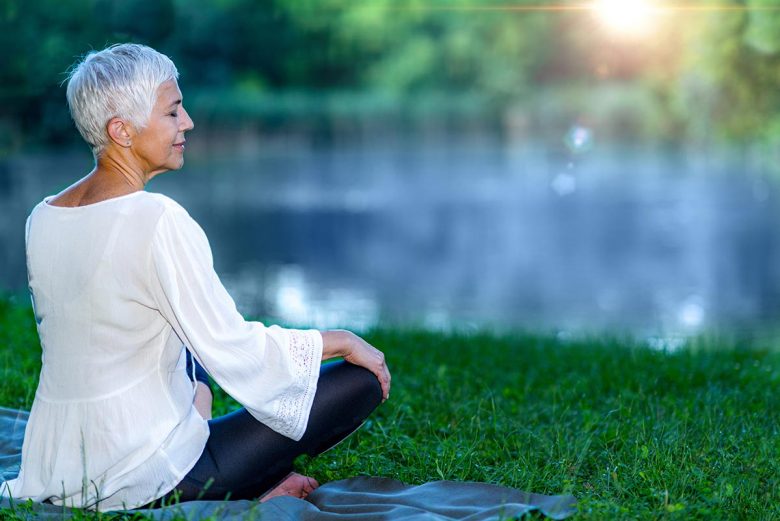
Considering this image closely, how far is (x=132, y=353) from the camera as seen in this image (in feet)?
8.40

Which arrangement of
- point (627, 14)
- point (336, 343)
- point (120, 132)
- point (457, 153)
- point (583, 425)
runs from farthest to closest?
point (457, 153), point (627, 14), point (583, 425), point (336, 343), point (120, 132)

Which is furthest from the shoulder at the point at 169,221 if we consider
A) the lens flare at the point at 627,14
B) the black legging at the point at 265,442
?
the lens flare at the point at 627,14

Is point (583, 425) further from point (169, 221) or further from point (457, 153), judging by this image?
point (457, 153)

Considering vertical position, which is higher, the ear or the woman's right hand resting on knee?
the ear

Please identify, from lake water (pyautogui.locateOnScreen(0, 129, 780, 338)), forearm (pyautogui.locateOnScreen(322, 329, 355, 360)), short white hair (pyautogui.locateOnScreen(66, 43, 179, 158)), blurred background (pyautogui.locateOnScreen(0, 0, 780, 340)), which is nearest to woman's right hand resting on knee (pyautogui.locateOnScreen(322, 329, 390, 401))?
forearm (pyautogui.locateOnScreen(322, 329, 355, 360))

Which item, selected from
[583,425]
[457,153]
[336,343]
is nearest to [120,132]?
[336,343]

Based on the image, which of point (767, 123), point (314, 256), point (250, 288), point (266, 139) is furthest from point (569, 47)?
point (250, 288)

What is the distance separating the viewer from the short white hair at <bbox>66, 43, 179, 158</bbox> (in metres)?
2.53

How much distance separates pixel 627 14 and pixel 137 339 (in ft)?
75.4

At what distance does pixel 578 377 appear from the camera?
468 centimetres

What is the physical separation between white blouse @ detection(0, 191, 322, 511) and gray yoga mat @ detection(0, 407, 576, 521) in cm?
11

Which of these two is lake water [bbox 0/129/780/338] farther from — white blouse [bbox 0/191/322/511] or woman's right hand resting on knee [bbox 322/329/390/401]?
white blouse [bbox 0/191/322/511]

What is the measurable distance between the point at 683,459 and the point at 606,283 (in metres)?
10.4

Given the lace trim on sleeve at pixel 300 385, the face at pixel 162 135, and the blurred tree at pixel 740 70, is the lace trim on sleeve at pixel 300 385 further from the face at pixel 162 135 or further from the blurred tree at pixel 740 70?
the blurred tree at pixel 740 70
